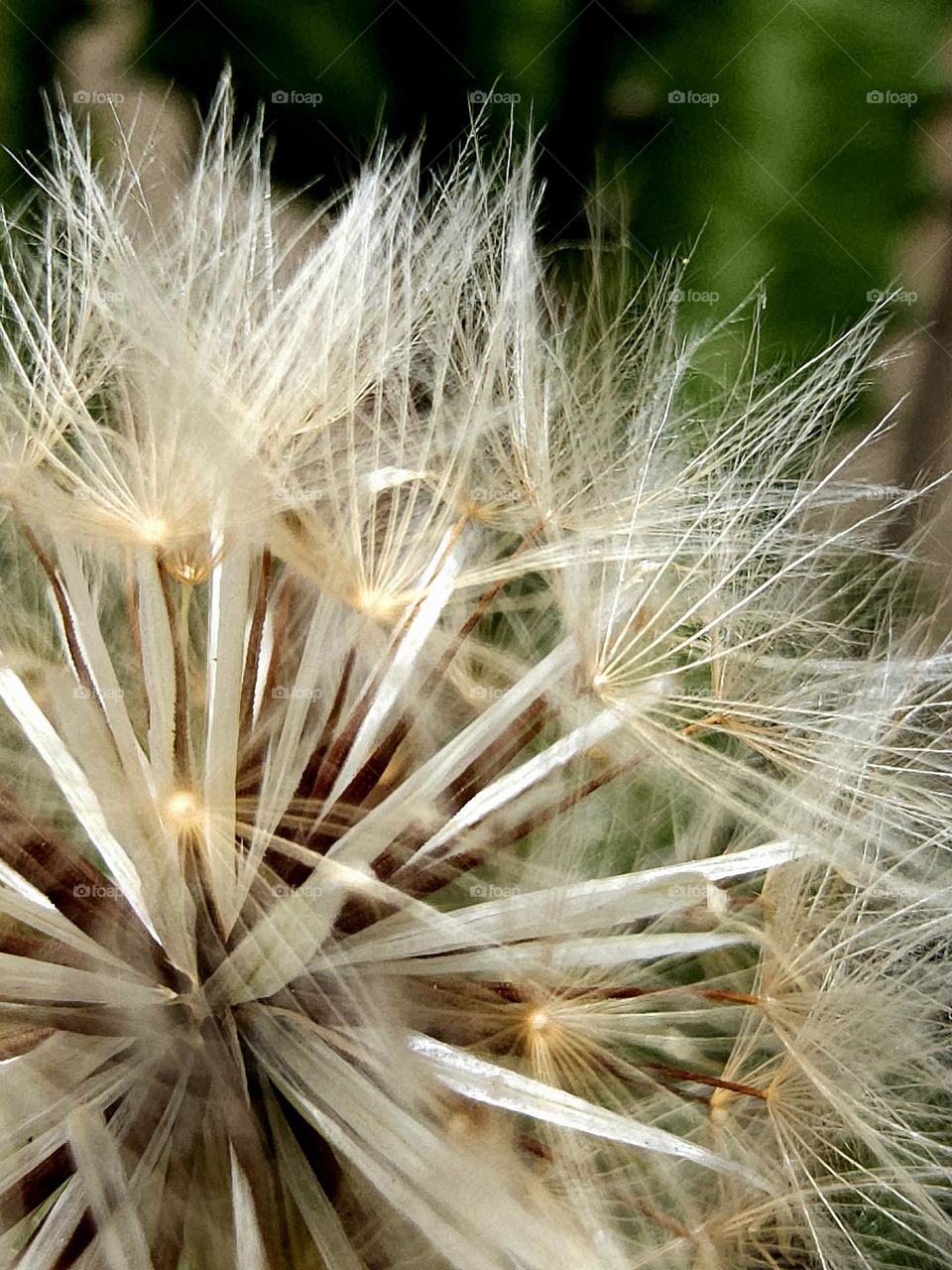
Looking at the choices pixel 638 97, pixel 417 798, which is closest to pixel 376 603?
pixel 417 798

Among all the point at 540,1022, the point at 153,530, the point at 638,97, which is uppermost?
the point at 638,97

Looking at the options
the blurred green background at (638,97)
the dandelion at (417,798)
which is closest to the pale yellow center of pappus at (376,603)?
the dandelion at (417,798)

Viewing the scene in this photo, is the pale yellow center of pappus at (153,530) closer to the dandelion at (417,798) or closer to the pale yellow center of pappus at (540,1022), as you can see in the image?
the dandelion at (417,798)

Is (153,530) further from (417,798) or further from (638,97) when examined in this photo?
(638,97)

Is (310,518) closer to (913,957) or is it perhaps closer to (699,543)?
(699,543)

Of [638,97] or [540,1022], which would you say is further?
[638,97]
